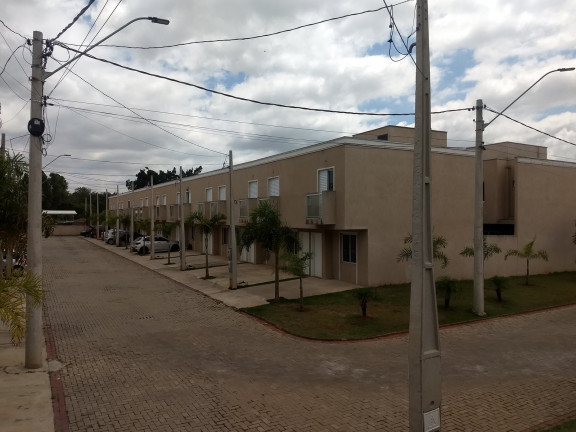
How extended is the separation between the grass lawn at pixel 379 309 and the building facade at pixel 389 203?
82.4 inches

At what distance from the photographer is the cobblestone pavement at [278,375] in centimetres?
674

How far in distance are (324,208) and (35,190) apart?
11.1m

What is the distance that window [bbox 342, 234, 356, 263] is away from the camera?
62.5ft

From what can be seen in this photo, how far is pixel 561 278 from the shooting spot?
22.0 m

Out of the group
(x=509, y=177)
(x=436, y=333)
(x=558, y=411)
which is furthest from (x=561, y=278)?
(x=436, y=333)

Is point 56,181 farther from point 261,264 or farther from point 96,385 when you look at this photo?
point 96,385

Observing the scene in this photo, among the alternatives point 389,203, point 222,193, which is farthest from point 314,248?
point 222,193

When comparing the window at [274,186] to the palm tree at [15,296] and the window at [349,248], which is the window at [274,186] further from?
the palm tree at [15,296]

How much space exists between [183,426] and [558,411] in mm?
5806

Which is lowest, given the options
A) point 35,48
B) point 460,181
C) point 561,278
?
point 561,278

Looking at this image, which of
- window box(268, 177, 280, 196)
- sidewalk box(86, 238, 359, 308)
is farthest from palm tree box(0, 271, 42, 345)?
window box(268, 177, 280, 196)

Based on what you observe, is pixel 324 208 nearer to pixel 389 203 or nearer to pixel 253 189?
pixel 389 203

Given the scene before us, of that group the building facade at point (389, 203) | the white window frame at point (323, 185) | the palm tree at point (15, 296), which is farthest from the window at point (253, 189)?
the palm tree at point (15, 296)

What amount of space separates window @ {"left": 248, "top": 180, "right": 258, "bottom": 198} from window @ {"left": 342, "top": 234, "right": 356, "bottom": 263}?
8047mm
